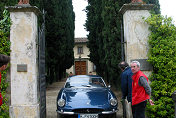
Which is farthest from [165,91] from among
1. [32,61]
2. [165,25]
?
[32,61]

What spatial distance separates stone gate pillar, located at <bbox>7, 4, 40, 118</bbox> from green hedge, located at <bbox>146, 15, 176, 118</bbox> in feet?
10.5

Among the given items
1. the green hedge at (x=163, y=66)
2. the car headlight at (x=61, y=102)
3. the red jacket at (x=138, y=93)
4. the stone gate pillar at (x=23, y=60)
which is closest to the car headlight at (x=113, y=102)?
the green hedge at (x=163, y=66)

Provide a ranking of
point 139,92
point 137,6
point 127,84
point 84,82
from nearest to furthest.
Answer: point 139,92, point 127,84, point 137,6, point 84,82

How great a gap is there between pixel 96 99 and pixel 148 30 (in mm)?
2490

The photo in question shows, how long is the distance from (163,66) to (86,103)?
230 cm

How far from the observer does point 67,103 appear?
19.0 feet

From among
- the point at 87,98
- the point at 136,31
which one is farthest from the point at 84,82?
the point at 136,31

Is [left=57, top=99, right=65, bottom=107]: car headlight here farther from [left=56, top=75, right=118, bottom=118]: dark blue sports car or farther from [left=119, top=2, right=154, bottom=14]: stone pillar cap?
[left=119, top=2, right=154, bottom=14]: stone pillar cap

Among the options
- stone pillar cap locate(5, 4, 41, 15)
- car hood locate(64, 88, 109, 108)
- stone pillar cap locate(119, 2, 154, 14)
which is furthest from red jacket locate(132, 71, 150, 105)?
stone pillar cap locate(5, 4, 41, 15)

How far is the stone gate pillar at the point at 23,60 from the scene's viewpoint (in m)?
5.70

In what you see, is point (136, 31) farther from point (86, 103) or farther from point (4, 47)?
point (4, 47)

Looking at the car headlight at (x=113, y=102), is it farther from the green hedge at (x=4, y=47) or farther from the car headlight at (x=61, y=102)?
the green hedge at (x=4, y=47)

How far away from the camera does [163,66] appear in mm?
5531

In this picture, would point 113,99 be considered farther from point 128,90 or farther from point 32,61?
point 32,61
